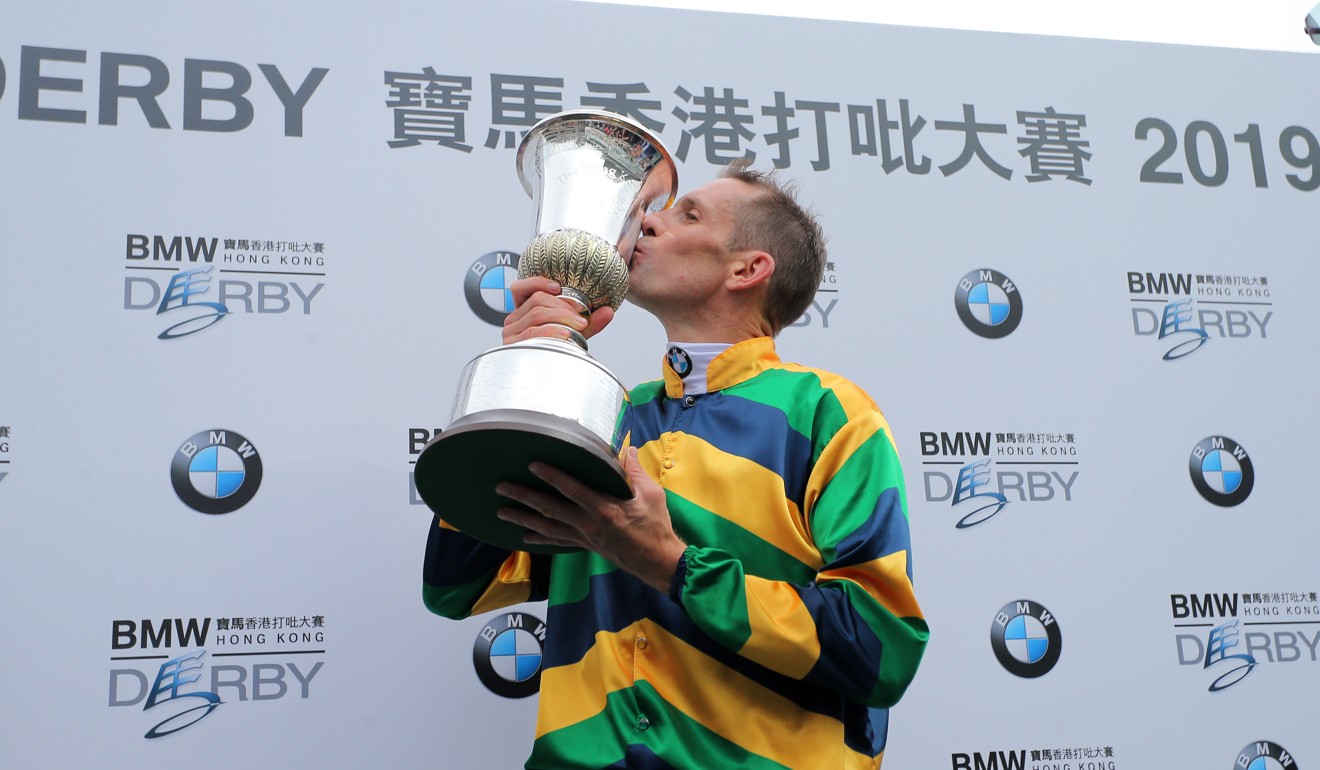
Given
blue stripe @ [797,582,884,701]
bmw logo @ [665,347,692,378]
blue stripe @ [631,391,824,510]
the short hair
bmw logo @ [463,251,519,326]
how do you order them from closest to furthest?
blue stripe @ [797,582,884,701] → blue stripe @ [631,391,824,510] → bmw logo @ [665,347,692,378] → the short hair → bmw logo @ [463,251,519,326]

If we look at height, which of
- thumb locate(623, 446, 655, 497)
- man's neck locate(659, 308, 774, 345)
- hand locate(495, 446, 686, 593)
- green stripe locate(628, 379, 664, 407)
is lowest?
hand locate(495, 446, 686, 593)

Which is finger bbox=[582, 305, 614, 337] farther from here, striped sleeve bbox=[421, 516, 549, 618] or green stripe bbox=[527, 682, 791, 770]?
green stripe bbox=[527, 682, 791, 770]

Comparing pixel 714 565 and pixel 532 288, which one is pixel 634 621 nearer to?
pixel 714 565

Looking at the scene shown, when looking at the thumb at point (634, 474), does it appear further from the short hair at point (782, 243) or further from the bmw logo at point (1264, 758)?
the bmw logo at point (1264, 758)

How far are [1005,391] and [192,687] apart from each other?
1.73 meters

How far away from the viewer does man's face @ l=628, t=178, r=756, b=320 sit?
2127 millimetres

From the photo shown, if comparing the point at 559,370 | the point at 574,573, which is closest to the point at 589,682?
the point at 574,573

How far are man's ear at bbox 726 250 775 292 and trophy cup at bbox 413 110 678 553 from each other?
21 cm

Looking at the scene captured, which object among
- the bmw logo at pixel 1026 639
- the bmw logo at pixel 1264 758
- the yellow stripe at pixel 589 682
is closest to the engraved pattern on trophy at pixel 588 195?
the yellow stripe at pixel 589 682

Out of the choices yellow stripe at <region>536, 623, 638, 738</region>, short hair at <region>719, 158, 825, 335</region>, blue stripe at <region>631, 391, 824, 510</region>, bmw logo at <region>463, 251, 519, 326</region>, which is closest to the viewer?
yellow stripe at <region>536, 623, 638, 738</region>

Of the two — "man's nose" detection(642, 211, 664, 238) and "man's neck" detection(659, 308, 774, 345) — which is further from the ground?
"man's nose" detection(642, 211, 664, 238)

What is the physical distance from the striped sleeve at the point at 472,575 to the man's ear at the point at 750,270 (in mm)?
568

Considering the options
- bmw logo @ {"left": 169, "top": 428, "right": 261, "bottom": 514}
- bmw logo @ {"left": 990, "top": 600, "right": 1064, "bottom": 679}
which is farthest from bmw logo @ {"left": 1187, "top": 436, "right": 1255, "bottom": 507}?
bmw logo @ {"left": 169, "top": 428, "right": 261, "bottom": 514}

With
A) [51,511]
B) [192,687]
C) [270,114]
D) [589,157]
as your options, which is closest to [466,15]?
[270,114]
